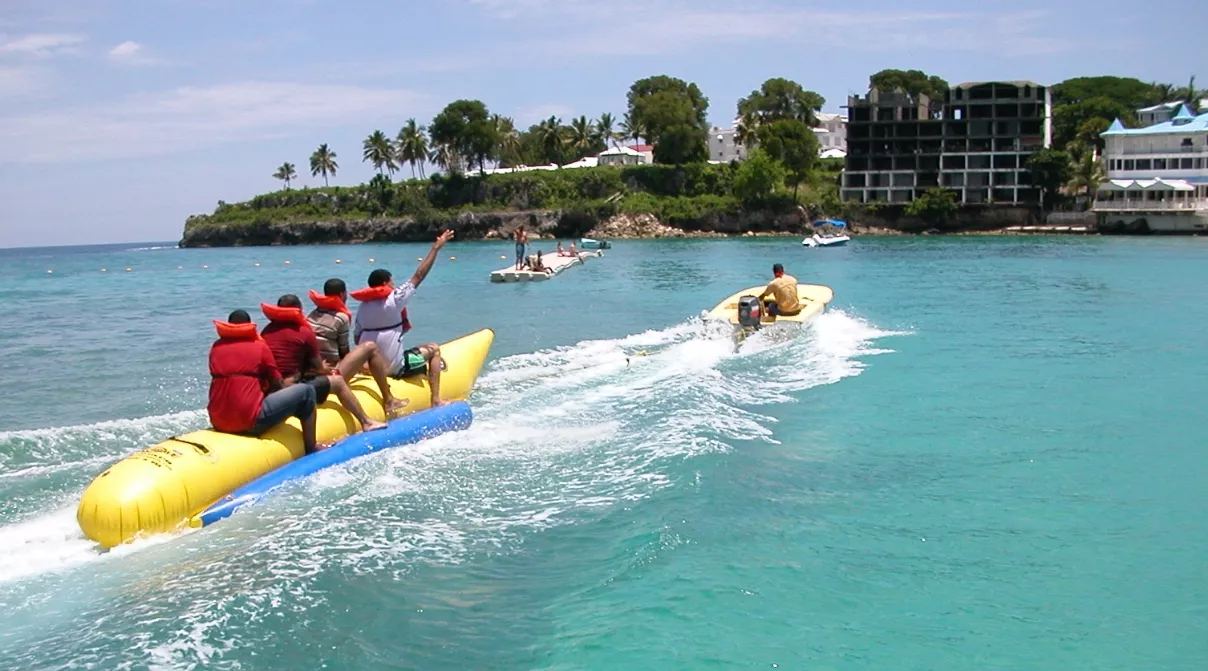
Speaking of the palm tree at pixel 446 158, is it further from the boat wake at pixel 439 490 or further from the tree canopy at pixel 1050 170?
the boat wake at pixel 439 490

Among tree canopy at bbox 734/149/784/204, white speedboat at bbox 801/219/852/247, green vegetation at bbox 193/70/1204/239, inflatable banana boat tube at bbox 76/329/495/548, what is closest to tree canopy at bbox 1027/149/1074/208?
green vegetation at bbox 193/70/1204/239

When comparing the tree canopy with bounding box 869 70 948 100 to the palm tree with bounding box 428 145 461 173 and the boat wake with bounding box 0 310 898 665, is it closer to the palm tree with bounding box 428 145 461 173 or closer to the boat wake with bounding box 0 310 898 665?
the palm tree with bounding box 428 145 461 173

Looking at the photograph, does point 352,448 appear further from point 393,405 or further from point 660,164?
point 660,164

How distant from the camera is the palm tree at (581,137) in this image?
4363 inches

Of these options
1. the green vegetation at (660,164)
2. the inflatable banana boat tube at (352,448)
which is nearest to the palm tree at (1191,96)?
the green vegetation at (660,164)

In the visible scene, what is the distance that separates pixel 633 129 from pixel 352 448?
102 meters

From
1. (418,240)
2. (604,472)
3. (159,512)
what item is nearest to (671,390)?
(604,472)

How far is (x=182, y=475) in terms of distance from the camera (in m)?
7.22

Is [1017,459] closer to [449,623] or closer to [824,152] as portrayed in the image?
[449,623]

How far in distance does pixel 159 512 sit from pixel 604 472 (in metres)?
3.77

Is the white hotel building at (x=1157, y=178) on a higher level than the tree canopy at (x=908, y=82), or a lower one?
lower

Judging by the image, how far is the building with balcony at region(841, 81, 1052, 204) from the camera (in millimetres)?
80500

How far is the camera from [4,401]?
44.6 feet

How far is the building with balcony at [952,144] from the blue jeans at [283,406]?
8113 centimetres
